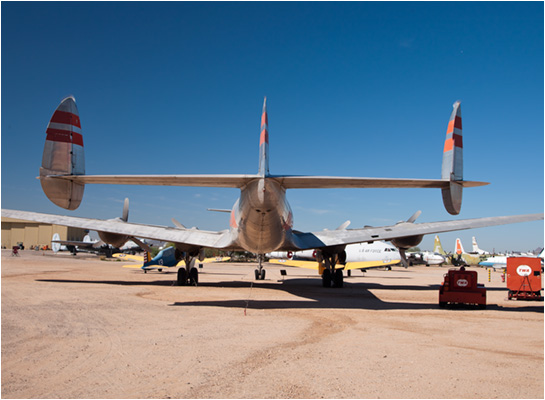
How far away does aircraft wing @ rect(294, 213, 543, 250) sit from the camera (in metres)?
14.9

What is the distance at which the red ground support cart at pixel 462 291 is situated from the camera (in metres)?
12.3

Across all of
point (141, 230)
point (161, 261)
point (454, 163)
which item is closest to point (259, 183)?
point (454, 163)

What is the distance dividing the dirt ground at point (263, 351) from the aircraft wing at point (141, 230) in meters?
5.12

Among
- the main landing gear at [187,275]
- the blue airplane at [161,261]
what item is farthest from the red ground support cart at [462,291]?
the blue airplane at [161,261]

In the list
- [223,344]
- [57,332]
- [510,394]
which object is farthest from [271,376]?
[57,332]

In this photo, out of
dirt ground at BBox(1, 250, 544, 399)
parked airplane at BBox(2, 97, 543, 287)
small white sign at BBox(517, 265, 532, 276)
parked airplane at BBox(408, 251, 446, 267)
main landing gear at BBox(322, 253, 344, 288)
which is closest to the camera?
dirt ground at BBox(1, 250, 544, 399)

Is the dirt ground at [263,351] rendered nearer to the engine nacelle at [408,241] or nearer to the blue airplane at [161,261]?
the engine nacelle at [408,241]

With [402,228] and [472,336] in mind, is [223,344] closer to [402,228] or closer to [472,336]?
[472,336]

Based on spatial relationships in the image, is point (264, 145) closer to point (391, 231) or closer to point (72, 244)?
point (391, 231)

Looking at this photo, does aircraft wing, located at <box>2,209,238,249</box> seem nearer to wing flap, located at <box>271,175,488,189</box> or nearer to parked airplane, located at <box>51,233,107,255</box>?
wing flap, located at <box>271,175,488,189</box>

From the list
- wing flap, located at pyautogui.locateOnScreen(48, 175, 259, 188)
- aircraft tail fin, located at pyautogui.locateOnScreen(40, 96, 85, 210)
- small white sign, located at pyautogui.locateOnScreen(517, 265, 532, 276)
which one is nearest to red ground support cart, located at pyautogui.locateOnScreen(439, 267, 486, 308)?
small white sign, located at pyautogui.locateOnScreen(517, 265, 532, 276)

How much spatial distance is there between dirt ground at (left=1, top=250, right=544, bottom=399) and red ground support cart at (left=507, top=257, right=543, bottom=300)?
4065 mm

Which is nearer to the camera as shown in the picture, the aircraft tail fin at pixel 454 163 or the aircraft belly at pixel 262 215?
the aircraft belly at pixel 262 215

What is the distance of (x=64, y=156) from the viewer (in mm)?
10461
